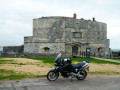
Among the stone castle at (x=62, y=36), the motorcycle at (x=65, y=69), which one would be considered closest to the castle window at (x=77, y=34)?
the stone castle at (x=62, y=36)

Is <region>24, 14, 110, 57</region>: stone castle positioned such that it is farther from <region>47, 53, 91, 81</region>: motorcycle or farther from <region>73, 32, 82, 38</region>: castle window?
<region>47, 53, 91, 81</region>: motorcycle

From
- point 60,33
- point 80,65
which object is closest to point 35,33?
point 60,33

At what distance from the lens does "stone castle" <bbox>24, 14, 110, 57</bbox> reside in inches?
918

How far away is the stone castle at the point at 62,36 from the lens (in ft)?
76.5

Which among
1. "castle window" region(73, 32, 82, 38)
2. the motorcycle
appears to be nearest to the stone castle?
"castle window" region(73, 32, 82, 38)

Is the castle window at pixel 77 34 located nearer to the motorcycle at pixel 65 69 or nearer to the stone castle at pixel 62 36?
the stone castle at pixel 62 36

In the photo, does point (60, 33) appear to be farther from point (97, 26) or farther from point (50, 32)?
point (97, 26)

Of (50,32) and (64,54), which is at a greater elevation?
(50,32)

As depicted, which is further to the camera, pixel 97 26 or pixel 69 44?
pixel 97 26

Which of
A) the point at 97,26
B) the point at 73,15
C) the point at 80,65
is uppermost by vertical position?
the point at 73,15

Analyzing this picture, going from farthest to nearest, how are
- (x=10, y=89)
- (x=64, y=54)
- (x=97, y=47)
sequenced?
(x=97, y=47), (x=64, y=54), (x=10, y=89)

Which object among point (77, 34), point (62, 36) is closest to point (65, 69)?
point (62, 36)

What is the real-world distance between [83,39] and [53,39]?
517 cm

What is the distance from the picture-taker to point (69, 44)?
23.6 metres
